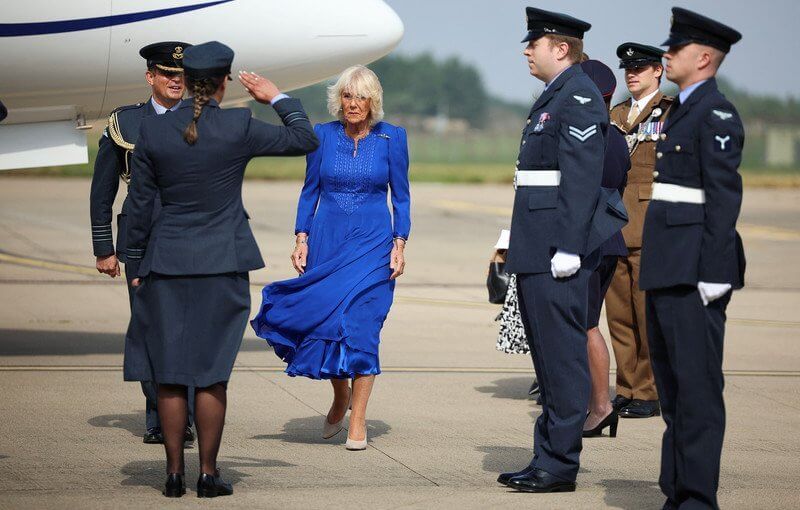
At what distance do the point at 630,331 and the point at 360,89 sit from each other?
2376mm

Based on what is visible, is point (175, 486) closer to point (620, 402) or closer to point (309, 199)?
point (309, 199)

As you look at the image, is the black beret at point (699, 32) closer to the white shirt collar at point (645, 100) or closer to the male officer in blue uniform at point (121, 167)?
the male officer in blue uniform at point (121, 167)

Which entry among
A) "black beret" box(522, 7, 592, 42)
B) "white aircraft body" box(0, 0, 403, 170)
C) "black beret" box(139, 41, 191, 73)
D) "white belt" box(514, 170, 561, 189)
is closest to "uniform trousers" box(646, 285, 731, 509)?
"white belt" box(514, 170, 561, 189)

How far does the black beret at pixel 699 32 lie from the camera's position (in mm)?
4707

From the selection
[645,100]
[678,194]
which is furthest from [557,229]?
[645,100]

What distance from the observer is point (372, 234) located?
646 centimetres

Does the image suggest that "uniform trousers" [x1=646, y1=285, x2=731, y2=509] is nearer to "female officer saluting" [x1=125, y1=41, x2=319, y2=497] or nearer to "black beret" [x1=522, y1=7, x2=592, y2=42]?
"black beret" [x1=522, y1=7, x2=592, y2=42]

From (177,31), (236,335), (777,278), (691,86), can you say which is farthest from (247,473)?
(777,278)

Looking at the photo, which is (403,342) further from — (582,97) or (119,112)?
(582,97)

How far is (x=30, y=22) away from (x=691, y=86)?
4822 mm

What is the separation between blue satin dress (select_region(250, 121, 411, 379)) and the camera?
6.34m

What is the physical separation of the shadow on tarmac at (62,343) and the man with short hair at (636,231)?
2935mm

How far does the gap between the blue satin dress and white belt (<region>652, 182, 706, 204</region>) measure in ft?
6.25

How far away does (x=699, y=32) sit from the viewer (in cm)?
473
